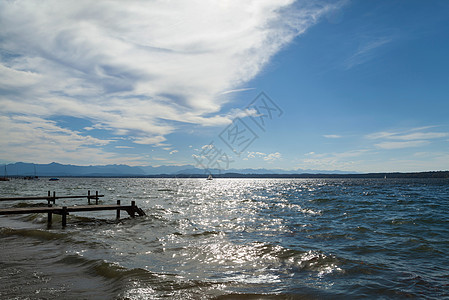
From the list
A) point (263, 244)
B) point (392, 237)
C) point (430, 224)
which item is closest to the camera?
point (263, 244)

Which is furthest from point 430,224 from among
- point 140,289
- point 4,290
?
point 4,290

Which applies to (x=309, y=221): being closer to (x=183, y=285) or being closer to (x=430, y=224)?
(x=430, y=224)

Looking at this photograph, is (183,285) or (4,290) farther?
(183,285)

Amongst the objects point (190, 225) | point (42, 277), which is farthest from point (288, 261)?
point (190, 225)

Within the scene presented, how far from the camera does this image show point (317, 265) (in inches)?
452

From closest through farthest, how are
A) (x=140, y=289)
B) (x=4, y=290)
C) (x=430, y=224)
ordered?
(x=4, y=290), (x=140, y=289), (x=430, y=224)

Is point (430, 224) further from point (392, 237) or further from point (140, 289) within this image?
point (140, 289)

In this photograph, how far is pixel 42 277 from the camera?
30.2 ft

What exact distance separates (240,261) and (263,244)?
3.13 m

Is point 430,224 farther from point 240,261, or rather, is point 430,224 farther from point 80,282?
point 80,282

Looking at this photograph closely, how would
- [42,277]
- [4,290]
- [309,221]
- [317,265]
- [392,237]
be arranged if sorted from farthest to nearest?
[309,221]
[392,237]
[317,265]
[42,277]
[4,290]

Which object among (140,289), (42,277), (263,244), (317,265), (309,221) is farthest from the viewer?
(309,221)

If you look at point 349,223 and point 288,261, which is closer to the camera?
point 288,261

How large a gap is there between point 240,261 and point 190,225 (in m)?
10.1
